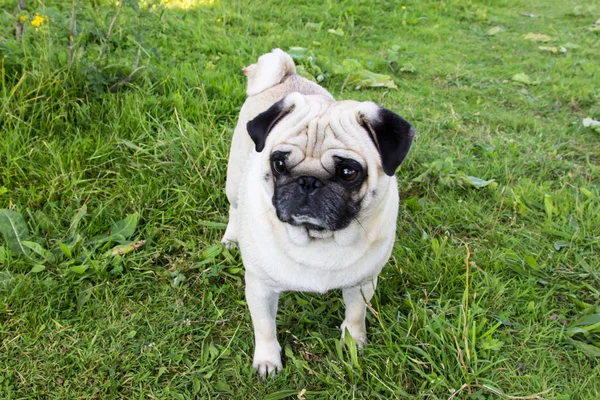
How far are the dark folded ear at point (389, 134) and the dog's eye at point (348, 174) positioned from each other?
0.12 meters

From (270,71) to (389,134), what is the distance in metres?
1.20

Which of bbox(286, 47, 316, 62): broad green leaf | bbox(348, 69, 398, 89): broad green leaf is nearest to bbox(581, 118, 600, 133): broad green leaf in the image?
bbox(348, 69, 398, 89): broad green leaf

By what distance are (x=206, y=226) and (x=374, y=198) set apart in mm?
1431

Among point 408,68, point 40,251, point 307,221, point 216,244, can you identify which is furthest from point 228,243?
point 408,68

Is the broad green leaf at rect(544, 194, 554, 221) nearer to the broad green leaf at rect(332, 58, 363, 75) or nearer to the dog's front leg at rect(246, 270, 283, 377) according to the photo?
the dog's front leg at rect(246, 270, 283, 377)

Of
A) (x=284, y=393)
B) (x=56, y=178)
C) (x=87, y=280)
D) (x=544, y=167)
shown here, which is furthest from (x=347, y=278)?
(x=544, y=167)

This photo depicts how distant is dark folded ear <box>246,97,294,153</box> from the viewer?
1.99 metres

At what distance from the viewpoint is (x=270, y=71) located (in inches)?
110

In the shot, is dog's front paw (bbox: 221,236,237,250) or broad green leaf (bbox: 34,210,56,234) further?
dog's front paw (bbox: 221,236,237,250)

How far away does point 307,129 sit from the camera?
197 cm

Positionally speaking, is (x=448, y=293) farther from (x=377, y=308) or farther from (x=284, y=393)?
(x=284, y=393)

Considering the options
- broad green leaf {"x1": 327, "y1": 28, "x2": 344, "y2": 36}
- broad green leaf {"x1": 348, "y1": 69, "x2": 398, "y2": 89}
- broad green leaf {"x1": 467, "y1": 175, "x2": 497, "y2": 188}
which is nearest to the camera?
broad green leaf {"x1": 467, "y1": 175, "x2": 497, "y2": 188}

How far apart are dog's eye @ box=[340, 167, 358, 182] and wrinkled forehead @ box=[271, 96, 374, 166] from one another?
0.05m

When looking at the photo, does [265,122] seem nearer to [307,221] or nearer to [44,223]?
[307,221]
